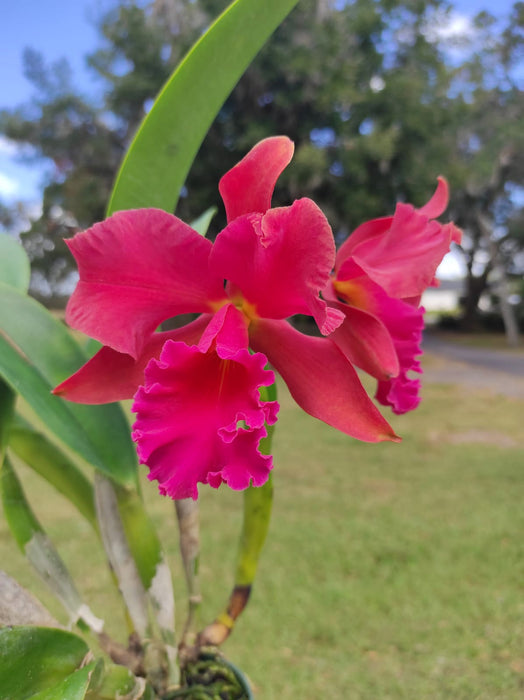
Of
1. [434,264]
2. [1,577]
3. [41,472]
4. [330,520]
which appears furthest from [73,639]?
[330,520]

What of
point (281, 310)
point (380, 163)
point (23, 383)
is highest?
point (380, 163)

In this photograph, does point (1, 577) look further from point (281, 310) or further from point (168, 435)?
point (281, 310)

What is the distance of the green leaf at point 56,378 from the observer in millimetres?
570

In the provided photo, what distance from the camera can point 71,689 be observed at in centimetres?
51

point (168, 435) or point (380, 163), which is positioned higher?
point (380, 163)

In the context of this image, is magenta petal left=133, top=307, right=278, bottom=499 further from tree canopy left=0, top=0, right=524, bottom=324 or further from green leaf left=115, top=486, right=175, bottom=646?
tree canopy left=0, top=0, right=524, bottom=324

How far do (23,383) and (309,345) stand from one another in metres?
0.25

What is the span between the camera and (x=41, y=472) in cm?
70

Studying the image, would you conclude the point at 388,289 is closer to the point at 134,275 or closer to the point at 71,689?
the point at 134,275

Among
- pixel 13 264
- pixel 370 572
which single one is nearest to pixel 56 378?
pixel 13 264

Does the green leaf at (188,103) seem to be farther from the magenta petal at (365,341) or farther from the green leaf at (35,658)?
the green leaf at (35,658)

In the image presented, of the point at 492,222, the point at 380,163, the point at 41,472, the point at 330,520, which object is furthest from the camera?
the point at 492,222

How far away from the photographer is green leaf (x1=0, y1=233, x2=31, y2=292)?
703 millimetres

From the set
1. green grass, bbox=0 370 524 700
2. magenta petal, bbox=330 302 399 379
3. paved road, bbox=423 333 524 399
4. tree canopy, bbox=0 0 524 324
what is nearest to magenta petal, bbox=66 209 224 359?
magenta petal, bbox=330 302 399 379
